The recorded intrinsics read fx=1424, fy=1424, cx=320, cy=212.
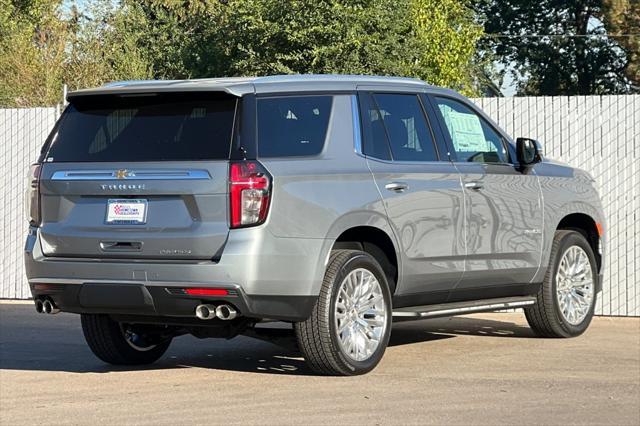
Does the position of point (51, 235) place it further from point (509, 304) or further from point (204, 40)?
point (204, 40)

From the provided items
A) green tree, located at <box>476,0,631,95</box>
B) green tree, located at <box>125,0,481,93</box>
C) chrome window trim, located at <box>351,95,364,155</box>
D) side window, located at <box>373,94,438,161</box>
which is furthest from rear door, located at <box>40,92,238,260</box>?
green tree, located at <box>476,0,631,95</box>

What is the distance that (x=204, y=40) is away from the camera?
4288 cm

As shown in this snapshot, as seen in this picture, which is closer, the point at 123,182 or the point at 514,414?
the point at 514,414

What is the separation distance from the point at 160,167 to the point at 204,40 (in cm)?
3421

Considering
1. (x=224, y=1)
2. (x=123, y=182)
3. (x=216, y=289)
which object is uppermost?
(x=224, y=1)

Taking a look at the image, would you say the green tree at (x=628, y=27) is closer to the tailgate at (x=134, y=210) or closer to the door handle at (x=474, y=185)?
the door handle at (x=474, y=185)

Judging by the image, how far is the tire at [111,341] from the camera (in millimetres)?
10297

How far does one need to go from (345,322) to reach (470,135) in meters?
2.24

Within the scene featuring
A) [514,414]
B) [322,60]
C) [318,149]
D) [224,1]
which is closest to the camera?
[514,414]

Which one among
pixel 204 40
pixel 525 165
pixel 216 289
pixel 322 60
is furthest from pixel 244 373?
pixel 204 40

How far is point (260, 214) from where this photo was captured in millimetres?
8852

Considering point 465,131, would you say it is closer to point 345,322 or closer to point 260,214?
point 345,322

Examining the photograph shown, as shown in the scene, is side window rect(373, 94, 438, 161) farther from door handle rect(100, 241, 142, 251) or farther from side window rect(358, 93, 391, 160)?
door handle rect(100, 241, 142, 251)

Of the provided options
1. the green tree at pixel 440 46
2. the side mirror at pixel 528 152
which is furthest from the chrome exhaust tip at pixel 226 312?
the green tree at pixel 440 46
